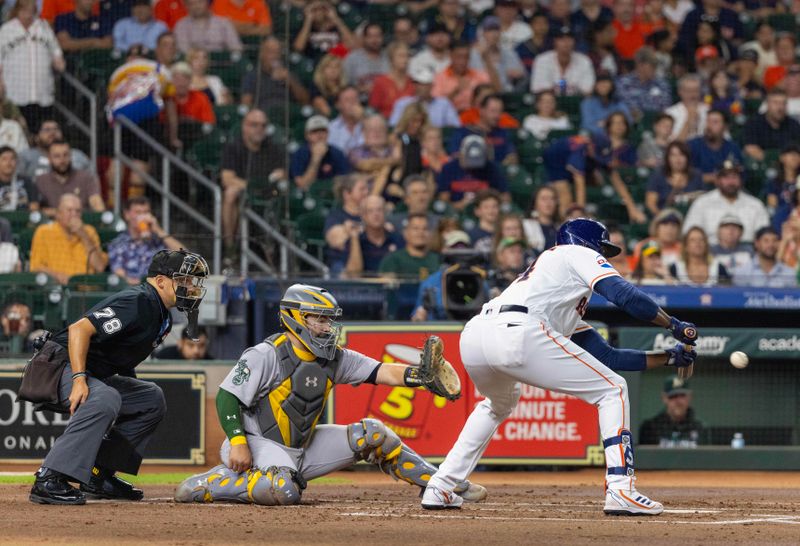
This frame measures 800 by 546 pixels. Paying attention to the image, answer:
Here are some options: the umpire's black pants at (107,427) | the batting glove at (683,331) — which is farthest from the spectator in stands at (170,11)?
the batting glove at (683,331)

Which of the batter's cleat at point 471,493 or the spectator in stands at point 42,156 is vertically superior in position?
the spectator in stands at point 42,156

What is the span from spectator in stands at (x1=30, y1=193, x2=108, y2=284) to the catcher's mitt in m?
5.02

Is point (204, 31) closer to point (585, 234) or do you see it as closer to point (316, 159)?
point (316, 159)

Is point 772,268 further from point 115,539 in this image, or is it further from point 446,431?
point 115,539

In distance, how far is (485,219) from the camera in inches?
516

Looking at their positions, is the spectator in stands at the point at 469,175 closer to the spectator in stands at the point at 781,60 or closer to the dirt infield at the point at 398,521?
the spectator in stands at the point at 781,60

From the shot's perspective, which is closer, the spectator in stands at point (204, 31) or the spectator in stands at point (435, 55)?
the spectator in stands at point (204, 31)

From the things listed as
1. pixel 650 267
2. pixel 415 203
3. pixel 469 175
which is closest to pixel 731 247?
pixel 650 267

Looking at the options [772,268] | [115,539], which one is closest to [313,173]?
[772,268]

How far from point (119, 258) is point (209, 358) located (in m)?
1.27

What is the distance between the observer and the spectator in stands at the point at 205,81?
14.1 m

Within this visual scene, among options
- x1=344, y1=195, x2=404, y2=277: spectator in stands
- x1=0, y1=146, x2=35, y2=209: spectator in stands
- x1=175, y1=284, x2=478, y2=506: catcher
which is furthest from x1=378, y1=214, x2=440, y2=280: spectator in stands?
x1=175, y1=284, x2=478, y2=506: catcher

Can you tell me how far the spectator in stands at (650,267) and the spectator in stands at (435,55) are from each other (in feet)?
14.3

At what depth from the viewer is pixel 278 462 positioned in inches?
300
